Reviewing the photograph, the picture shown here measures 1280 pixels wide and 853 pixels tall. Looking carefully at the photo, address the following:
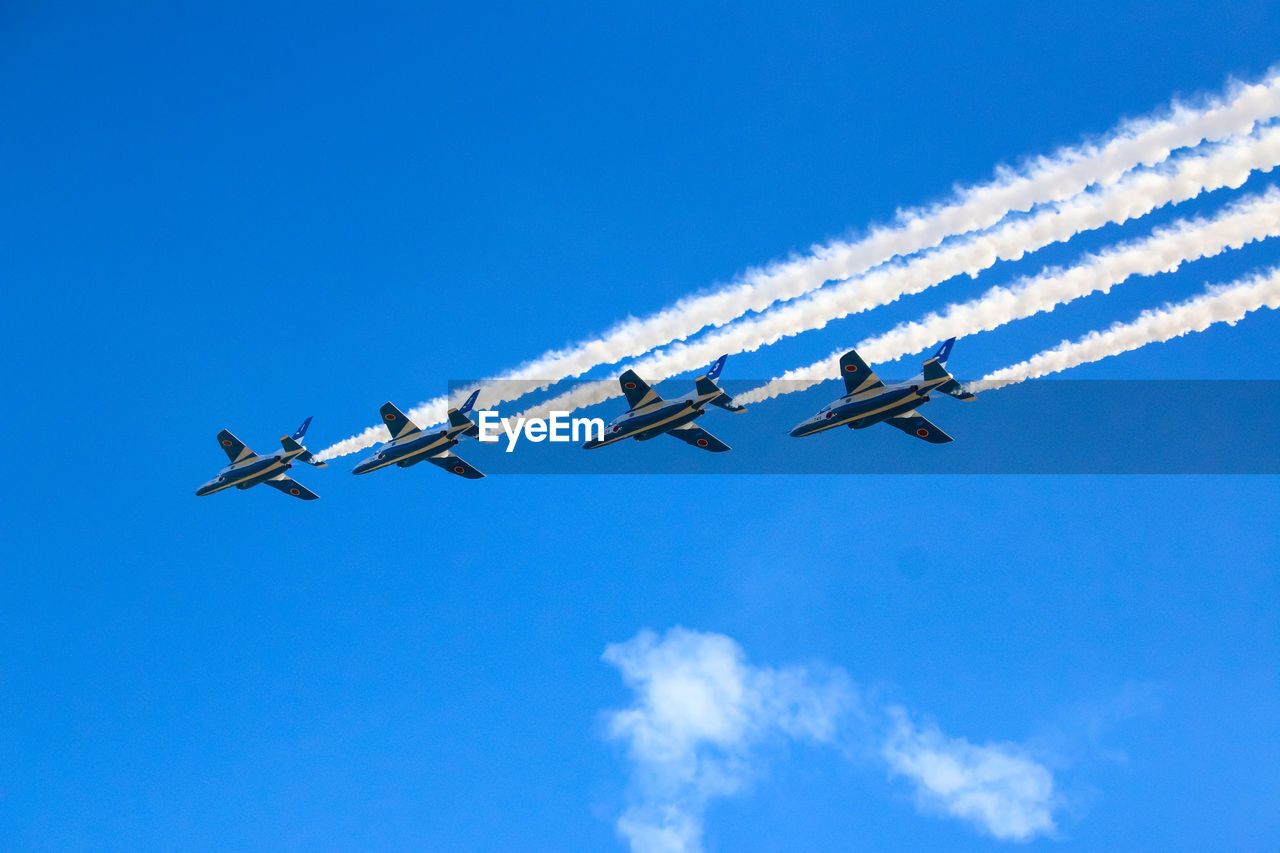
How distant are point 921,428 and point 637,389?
1383 centimetres

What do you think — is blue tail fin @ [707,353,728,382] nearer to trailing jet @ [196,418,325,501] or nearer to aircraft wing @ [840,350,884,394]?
aircraft wing @ [840,350,884,394]

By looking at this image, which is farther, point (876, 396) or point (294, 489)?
point (294, 489)

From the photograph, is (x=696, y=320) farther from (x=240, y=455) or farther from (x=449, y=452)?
(x=240, y=455)

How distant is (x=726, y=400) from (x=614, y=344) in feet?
20.2

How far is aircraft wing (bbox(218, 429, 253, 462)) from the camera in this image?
2457 inches

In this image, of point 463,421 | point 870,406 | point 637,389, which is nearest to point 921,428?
point 870,406

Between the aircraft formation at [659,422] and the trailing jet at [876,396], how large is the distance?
4 cm

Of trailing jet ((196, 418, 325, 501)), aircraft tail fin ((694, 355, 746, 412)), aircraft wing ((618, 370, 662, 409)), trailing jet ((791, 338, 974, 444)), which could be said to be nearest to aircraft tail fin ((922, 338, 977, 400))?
trailing jet ((791, 338, 974, 444))

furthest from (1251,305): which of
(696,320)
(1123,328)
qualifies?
(696,320)

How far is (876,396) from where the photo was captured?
48.1 m

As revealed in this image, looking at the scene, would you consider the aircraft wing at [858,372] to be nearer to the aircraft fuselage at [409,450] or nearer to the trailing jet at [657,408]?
the trailing jet at [657,408]

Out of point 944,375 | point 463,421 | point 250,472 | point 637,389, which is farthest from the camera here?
point 250,472

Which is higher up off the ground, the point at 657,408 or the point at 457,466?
the point at 457,466

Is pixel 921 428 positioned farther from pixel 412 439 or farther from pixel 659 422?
pixel 412 439
